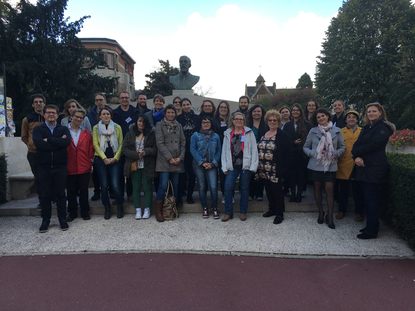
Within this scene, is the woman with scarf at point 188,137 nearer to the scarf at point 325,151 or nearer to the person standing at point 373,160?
the scarf at point 325,151

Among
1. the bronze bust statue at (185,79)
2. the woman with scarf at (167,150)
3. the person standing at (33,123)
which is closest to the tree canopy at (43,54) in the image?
the bronze bust statue at (185,79)

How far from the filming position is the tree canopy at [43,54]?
20.2m

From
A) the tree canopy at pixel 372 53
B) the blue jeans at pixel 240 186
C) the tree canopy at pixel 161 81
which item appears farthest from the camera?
the tree canopy at pixel 161 81

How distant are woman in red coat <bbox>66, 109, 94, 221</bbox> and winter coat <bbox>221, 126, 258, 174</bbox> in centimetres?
232

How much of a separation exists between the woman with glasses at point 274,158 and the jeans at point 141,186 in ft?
6.31

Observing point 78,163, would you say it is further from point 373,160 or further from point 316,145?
point 373,160

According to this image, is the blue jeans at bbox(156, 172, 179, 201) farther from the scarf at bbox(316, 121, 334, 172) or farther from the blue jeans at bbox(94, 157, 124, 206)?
the scarf at bbox(316, 121, 334, 172)

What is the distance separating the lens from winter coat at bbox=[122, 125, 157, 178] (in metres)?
6.11

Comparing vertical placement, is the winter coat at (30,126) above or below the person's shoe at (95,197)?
above

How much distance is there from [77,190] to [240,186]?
2899mm

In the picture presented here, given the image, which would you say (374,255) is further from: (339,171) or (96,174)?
(96,174)

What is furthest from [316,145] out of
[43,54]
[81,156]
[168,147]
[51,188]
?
[43,54]

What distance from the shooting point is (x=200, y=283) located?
4.00 metres

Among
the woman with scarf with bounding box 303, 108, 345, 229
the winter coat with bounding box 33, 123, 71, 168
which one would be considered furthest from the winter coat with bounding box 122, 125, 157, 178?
the woman with scarf with bounding box 303, 108, 345, 229
